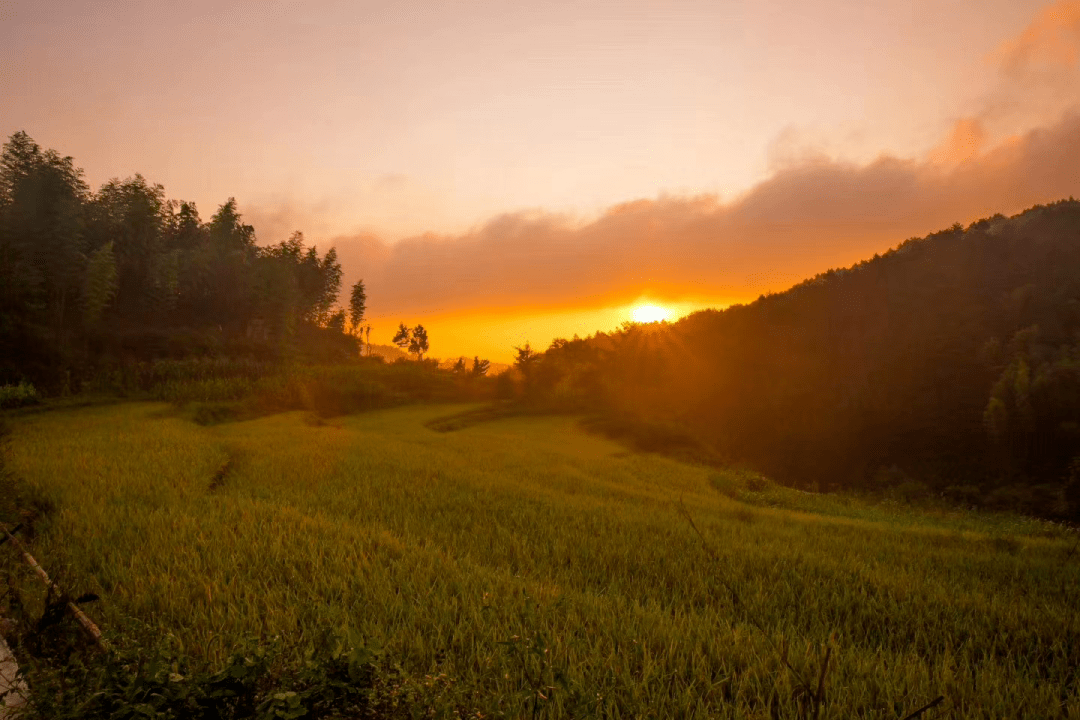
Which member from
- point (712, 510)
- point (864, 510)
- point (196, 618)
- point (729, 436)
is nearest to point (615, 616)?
point (196, 618)

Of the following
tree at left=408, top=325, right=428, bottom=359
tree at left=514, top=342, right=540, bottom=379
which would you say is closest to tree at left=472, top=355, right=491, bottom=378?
tree at left=514, top=342, right=540, bottom=379

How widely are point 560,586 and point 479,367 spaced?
1353 inches

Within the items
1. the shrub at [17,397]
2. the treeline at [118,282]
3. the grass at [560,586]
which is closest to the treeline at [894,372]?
the grass at [560,586]

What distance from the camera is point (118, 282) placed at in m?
52.4

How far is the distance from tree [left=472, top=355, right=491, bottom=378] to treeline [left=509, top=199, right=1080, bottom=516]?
175 inches

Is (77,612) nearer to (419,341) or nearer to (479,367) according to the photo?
(479,367)

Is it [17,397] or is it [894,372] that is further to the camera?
[894,372]

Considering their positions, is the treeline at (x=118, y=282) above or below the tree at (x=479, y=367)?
above

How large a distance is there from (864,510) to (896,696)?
12783 mm

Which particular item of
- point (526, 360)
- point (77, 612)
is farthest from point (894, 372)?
point (77, 612)

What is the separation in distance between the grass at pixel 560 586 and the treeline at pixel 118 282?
26.8 metres

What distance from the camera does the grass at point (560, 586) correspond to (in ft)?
12.5

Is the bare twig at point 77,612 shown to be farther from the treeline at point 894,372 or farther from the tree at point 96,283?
the tree at point 96,283

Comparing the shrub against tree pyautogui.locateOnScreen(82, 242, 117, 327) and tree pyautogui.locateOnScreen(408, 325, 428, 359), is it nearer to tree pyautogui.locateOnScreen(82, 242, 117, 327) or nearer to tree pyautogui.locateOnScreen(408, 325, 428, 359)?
tree pyautogui.locateOnScreen(82, 242, 117, 327)
